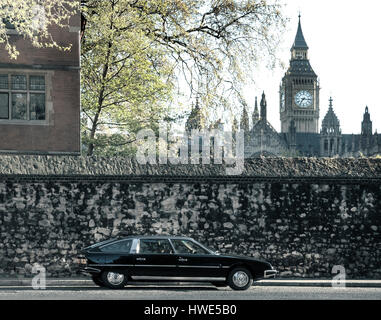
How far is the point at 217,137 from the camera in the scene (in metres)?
29.2

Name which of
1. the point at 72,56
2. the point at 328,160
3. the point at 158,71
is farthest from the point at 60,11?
the point at 328,160

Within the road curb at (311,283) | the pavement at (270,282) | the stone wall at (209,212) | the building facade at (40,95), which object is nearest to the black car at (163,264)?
the pavement at (270,282)

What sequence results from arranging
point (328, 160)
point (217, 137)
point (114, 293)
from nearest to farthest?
1. point (114, 293)
2. point (328, 160)
3. point (217, 137)

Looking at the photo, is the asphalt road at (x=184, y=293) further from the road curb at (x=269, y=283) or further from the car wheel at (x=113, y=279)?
the road curb at (x=269, y=283)

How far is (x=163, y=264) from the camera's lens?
56.6 ft

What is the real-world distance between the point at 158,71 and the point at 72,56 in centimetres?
797

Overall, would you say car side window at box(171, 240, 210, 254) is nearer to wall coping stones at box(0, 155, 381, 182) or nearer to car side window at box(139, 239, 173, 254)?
car side window at box(139, 239, 173, 254)

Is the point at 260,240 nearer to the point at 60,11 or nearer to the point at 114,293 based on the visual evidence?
the point at 114,293

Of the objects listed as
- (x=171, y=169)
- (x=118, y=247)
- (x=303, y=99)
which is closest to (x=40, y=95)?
(x=171, y=169)

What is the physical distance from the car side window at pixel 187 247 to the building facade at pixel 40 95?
8.38 metres

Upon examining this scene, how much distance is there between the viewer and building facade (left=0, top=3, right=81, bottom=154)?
927 inches

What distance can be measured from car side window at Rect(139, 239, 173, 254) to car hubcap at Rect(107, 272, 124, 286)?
0.81 m

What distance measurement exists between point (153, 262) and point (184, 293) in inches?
50.6

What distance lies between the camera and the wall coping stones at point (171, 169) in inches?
808
